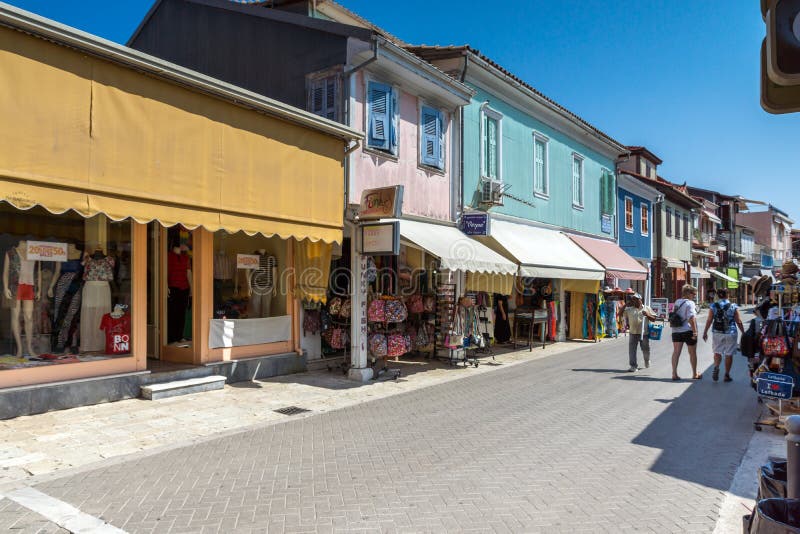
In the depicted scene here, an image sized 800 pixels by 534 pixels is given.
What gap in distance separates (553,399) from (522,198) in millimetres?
8576

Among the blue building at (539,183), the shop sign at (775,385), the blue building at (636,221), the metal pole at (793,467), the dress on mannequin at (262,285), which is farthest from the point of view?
the blue building at (636,221)

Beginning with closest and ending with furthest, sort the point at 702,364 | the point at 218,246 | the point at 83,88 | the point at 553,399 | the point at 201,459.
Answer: the point at 201,459 < the point at 83,88 < the point at 553,399 < the point at 218,246 < the point at 702,364

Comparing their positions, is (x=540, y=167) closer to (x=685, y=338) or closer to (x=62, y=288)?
(x=685, y=338)

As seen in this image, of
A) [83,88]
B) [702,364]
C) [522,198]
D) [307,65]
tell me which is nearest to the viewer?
[83,88]

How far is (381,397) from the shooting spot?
350 inches

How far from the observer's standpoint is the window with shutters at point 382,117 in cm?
1086

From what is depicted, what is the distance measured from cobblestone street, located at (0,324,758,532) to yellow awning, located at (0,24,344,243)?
9.99 ft

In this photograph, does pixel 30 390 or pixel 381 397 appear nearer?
pixel 30 390

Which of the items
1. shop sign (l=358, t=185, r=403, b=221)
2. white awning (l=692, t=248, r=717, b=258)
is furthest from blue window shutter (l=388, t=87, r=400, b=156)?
white awning (l=692, t=248, r=717, b=258)

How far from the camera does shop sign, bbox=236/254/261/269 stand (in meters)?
10.0

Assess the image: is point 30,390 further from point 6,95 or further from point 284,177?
point 284,177

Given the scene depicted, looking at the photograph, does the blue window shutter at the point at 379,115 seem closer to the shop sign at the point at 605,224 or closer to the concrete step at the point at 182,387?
the concrete step at the point at 182,387

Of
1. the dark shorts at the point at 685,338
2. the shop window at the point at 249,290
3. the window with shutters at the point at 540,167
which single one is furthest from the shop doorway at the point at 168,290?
the window with shutters at the point at 540,167

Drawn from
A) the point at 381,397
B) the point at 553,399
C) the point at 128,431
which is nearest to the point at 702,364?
the point at 553,399
